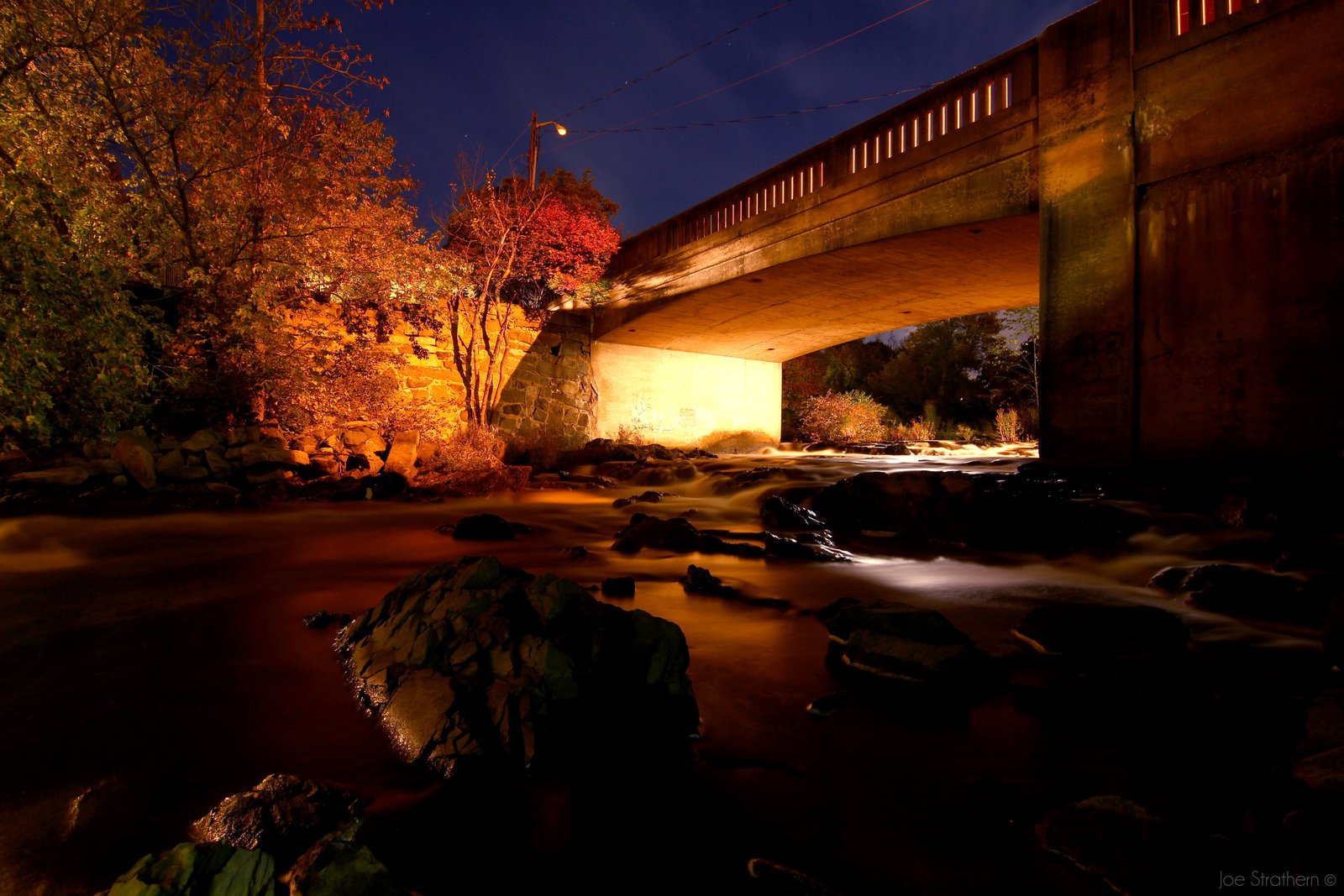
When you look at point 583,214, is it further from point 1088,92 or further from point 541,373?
point 1088,92

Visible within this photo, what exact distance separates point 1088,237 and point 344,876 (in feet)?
27.0

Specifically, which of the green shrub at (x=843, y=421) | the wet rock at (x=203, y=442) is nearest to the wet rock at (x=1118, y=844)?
the wet rock at (x=203, y=442)

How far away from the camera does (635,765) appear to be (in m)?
1.99

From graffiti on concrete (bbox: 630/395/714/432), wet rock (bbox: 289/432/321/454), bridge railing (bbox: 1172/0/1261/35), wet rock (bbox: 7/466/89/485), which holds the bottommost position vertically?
wet rock (bbox: 7/466/89/485)

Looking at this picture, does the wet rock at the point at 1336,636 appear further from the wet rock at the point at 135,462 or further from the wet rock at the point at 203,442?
the wet rock at the point at 203,442

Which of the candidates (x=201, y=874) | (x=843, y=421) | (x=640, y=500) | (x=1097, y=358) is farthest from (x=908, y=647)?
(x=843, y=421)

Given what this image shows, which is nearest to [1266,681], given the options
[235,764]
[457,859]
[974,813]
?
[974,813]

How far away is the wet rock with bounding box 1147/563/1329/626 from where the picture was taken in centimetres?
344

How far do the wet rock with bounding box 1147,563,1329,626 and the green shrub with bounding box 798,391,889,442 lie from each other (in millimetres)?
15528

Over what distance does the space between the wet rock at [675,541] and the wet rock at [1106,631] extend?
2633mm

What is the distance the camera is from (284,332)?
932 centimetres

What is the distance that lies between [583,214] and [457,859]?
44.2ft

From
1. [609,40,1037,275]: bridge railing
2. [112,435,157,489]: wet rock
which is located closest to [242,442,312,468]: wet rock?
[112,435,157,489]: wet rock

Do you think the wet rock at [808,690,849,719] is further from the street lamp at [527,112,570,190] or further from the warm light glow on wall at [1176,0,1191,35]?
the street lamp at [527,112,570,190]
